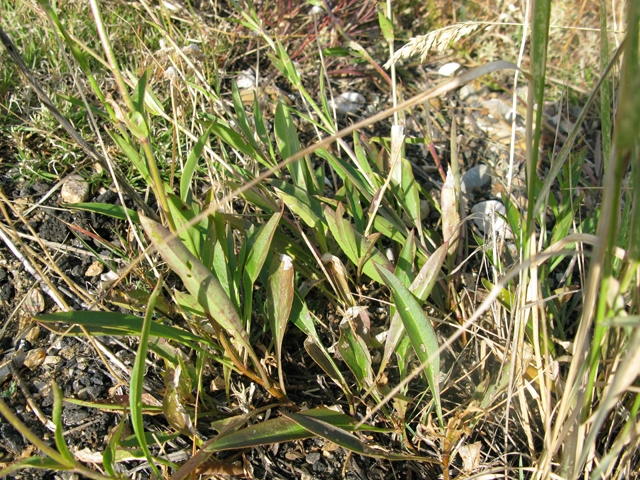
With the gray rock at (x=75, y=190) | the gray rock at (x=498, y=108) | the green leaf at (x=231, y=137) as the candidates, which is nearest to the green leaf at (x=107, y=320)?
the green leaf at (x=231, y=137)

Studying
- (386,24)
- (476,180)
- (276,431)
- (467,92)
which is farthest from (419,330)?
(467,92)

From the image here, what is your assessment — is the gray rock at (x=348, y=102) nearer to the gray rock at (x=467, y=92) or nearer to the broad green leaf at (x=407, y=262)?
the gray rock at (x=467, y=92)

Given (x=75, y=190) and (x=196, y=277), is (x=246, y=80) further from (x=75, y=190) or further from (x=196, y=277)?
(x=196, y=277)

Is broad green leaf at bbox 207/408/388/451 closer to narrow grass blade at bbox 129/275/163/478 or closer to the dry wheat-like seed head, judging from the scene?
narrow grass blade at bbox 129/275/163/478

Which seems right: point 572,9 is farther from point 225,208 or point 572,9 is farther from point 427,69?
point 225,208

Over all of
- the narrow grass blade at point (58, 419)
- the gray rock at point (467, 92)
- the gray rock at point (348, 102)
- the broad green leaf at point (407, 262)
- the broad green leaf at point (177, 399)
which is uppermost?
the narrow grass blade at point (58, 419)

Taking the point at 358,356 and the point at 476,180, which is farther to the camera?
the point at 476,180
